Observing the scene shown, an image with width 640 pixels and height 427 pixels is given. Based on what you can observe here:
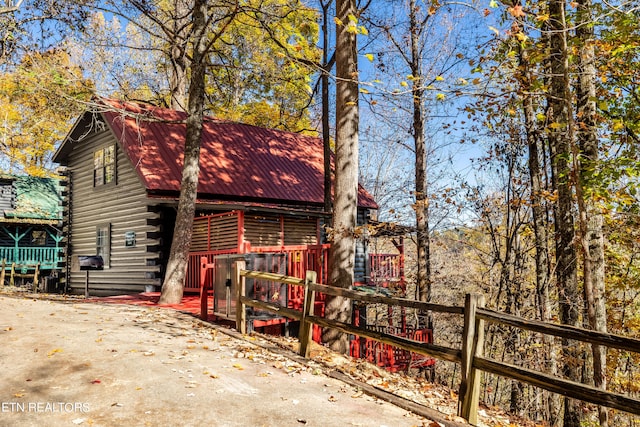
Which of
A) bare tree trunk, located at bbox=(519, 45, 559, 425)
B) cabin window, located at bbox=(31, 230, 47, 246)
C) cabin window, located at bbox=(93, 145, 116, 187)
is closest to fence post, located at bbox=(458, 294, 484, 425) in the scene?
bare tree trunk, located at bbox=(519, 45, 559, 425)

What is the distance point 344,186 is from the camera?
10211 mm

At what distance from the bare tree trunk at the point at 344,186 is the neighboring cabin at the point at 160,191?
549 cm

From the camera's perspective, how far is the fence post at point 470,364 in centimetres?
538

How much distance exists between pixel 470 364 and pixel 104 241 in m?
18.0

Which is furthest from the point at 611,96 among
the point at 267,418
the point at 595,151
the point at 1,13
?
the point at 1,13

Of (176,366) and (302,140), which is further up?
(302,140)

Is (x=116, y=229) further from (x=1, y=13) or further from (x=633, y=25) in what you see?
(x=633, y=25)

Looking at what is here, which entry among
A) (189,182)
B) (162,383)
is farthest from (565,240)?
(189,182)

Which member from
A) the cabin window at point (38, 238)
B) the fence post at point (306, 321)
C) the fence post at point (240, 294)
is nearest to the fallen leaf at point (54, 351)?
the fence post at point (240, 294)

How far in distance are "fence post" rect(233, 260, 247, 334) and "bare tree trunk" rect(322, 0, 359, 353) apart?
5.84 feet

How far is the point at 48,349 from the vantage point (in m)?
7.09

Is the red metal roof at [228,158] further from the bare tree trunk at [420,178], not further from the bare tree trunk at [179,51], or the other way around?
the bare tree trunk at [420,178]

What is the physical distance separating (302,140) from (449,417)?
2099 centimetres

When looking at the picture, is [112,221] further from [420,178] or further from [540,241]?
[540,241]
